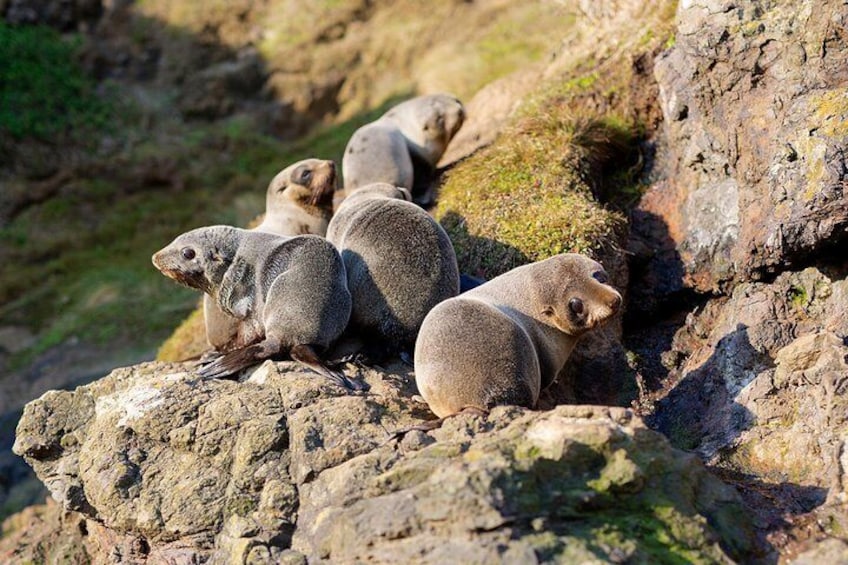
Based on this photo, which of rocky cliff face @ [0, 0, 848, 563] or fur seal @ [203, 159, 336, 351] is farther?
fur seal @ [203, 159, 336, 351]

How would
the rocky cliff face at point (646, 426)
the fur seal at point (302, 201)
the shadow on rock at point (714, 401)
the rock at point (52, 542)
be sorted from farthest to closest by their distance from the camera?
the fur seal at point (302, 201), the rock at point (52, 542), the shadow on rock at point (714, 401), the rocky cliff face at point (646, 426)

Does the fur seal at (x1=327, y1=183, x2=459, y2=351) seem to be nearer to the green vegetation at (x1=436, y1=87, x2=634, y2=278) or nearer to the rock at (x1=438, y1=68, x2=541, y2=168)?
the green vegetation at (x1=436, y1=87, x2=634, y2=278)

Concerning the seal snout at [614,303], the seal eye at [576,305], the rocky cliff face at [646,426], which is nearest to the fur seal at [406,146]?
the rocky cliff face at [646,426]

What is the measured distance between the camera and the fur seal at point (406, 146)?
26.2ft

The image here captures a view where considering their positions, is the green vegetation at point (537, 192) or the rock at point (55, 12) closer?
the green vegetation at point (537, 192)

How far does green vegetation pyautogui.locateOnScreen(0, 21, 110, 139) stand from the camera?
47.6 feet

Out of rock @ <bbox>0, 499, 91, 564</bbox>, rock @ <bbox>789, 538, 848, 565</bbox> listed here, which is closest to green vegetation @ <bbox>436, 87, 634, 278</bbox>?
rock @ <bbox>789, 538, 848, 565</bbox>

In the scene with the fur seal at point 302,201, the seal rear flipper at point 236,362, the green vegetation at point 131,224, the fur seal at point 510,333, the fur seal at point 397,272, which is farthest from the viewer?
the green vegetation at point 131,224

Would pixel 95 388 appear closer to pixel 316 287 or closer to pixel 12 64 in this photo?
pixel 316 287

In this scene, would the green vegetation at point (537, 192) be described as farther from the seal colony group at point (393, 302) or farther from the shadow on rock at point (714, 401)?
the shadow on rock at point (714, 401)

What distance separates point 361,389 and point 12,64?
40.1 ft

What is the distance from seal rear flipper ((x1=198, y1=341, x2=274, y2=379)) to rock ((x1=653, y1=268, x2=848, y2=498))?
95.5 inches

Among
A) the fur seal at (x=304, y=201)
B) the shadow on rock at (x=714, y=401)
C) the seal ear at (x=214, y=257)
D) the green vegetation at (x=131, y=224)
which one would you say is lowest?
the green vegetation at (x=131, y=224)

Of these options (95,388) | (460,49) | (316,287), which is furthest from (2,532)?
(460,49)
